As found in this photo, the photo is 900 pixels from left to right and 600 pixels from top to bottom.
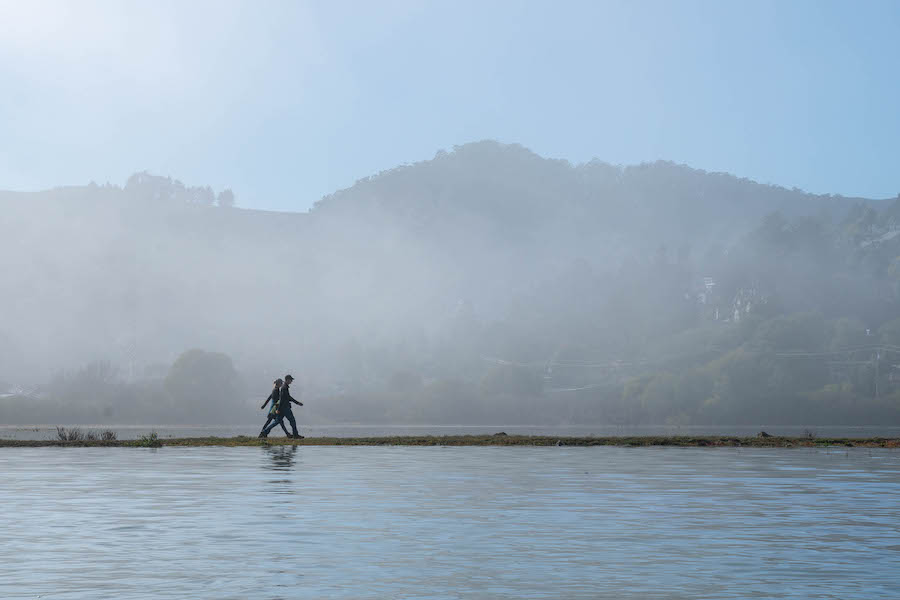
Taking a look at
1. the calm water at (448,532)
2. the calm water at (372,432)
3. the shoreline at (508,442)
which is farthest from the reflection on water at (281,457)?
the calm water at (372,432)

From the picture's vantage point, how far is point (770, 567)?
46.1 feet

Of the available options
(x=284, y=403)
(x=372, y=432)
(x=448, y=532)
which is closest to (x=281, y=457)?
(x=284, y=403)

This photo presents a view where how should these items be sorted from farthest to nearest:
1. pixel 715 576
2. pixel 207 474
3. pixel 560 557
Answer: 1. pixel 207 474
2. pixel 560 557
3. pixel 715 576

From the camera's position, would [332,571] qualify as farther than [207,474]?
No

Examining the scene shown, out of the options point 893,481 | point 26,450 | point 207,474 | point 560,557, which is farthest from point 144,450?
point 560,557

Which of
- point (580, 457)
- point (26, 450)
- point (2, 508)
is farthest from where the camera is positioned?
point (26, 450)

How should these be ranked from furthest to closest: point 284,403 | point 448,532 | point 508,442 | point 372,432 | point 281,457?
point 372,432, point 284,403, point 508,442, point 281,457, point 448,532

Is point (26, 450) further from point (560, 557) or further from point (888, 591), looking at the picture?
point (888, 591)

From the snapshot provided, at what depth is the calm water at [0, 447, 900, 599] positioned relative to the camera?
42.4 feet

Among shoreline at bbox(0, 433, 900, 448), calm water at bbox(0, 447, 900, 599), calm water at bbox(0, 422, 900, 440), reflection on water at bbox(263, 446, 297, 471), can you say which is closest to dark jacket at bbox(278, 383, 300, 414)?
shoreline at bbox(0, 433, 900, 448)

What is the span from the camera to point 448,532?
17.2 m

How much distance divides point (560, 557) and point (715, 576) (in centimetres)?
203

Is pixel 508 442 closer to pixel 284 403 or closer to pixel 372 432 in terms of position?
pixel 284 403

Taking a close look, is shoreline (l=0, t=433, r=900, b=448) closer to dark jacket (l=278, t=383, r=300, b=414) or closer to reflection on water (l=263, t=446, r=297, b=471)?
dark jacket (l=278, t=383, r=300, b=414)
